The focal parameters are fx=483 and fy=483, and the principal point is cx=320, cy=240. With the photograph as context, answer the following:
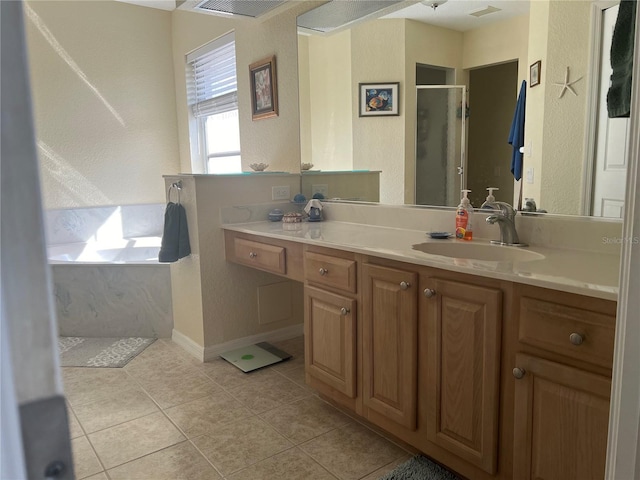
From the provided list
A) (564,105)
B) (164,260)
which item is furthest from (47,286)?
(164,260)

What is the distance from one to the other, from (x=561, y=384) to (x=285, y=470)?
107cm

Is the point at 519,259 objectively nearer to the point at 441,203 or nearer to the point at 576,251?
the point at 576,251

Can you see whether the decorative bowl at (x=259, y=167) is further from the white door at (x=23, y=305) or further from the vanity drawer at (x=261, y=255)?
the white door at (x=23, y=305)

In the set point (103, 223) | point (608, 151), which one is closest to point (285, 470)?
point (608, 151)

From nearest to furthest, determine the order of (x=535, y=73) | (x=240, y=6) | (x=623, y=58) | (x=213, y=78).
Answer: (x=623, y=58) < (x=535, y=73) < (x=240, y=6) < (x=213, y=78)

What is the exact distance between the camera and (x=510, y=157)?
1996 millimetres

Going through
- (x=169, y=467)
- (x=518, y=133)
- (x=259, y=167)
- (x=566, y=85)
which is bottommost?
(x=169, y=467)

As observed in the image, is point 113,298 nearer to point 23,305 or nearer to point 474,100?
point 474,100

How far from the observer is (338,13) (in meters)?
2.72

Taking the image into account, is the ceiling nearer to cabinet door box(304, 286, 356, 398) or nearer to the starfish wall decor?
the starfish wall decor

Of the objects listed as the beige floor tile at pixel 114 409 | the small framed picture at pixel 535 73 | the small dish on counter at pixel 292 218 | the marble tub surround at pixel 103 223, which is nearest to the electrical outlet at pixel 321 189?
the small dish on counter at pixel 292 218

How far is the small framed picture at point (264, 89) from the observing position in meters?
3.22

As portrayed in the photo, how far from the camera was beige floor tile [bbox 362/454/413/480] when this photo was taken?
70.7 inches

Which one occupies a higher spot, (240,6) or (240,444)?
(240,6)
